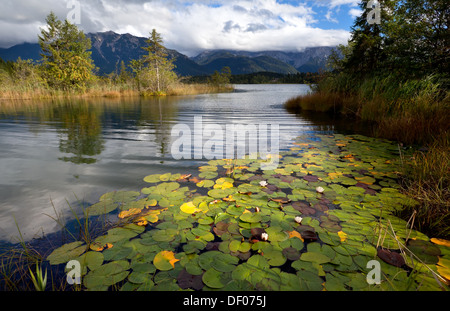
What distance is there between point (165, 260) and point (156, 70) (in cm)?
3511

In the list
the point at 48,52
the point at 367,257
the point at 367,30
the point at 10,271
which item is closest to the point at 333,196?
the point at 367,257

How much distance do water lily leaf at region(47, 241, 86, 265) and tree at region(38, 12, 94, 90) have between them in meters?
32.3

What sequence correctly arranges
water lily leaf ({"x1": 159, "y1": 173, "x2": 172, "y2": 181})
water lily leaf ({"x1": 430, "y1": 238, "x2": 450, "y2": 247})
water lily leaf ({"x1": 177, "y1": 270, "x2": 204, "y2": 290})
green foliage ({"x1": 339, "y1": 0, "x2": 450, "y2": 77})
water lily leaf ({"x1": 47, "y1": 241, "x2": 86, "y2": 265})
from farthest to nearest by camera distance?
1. green foliage ({"x1": 339, "y1": 0, "x2": 450, "y2": 77})
2. water lily leaf ({"x1": 159, "y1": 173, "x2": 172, "y2": 181})
3. water lily leaf ({"x1": 430, "y1": 238, "x2": 450, "y2": 247})
4. water lily leaf ({"x1": 47, "y1": 241, "x2": 86, "y2": 265})
5. water lily leaf ({"x1": 177, "y1": 270, "x2": 204, "y2": 290})

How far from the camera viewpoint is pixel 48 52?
2902cm

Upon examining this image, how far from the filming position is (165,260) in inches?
77.9

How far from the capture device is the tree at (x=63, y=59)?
27.7 meters

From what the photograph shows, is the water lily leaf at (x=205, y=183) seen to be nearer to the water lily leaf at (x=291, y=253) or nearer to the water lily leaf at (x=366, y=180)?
the water lily leaf at (x=291, y=253)

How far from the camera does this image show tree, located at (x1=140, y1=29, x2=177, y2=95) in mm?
31953

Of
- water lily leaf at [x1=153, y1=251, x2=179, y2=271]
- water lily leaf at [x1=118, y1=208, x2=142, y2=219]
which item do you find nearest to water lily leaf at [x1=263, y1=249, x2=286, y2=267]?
water lily leaf at [x1=153, y1=251, x2=179, y2=271]

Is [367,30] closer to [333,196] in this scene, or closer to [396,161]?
[396,161]

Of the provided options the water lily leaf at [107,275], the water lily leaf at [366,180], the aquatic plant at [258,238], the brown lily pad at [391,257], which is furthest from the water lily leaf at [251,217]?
the water lily leaf at [366,180]

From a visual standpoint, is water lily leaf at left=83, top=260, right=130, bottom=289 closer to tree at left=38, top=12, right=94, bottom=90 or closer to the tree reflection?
the tree reflection

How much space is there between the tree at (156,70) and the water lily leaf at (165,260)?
31.8 meters
